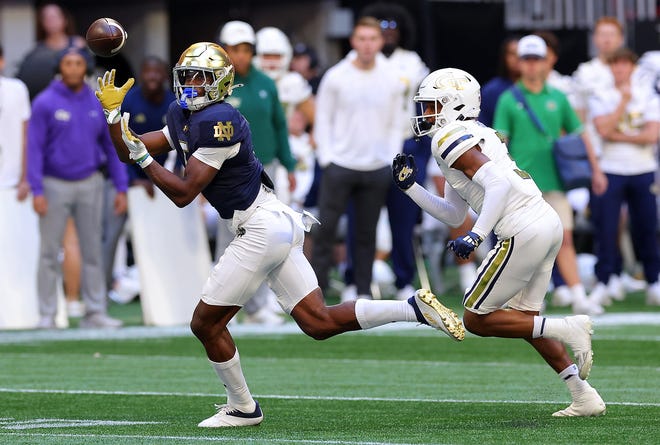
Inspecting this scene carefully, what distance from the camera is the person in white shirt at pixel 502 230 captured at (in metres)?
7.77

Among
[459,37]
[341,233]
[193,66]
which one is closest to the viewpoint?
[193,66]

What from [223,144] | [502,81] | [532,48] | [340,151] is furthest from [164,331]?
[223,144]

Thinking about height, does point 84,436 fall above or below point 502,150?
below

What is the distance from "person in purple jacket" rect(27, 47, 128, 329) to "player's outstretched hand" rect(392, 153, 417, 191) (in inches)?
208

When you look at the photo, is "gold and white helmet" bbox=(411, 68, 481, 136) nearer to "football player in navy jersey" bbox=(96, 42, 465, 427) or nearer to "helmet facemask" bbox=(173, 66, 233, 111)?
"football player in navy jersey" bbox=(96, 42, 465, 427)

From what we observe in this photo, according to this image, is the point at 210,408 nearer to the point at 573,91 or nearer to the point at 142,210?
the point at 142,210

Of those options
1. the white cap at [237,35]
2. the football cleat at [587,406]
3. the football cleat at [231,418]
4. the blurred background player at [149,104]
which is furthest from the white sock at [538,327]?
the blurred background player at [149,104]

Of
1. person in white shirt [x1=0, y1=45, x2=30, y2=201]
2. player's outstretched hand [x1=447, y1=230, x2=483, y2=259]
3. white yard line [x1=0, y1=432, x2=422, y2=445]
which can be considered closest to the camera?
white yard line [x1=0, y1=432, x2=422, y2=445]

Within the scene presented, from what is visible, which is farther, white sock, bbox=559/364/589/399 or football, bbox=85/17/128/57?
football, bbox=85/17/128/57

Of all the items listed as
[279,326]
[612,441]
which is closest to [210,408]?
[612,441]

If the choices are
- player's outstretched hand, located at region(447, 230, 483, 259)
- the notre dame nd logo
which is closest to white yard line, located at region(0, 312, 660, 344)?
the notre dame nd logo

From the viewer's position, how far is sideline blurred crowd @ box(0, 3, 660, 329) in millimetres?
13094

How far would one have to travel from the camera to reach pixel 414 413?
8.01 meters

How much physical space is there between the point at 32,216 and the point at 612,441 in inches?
289
